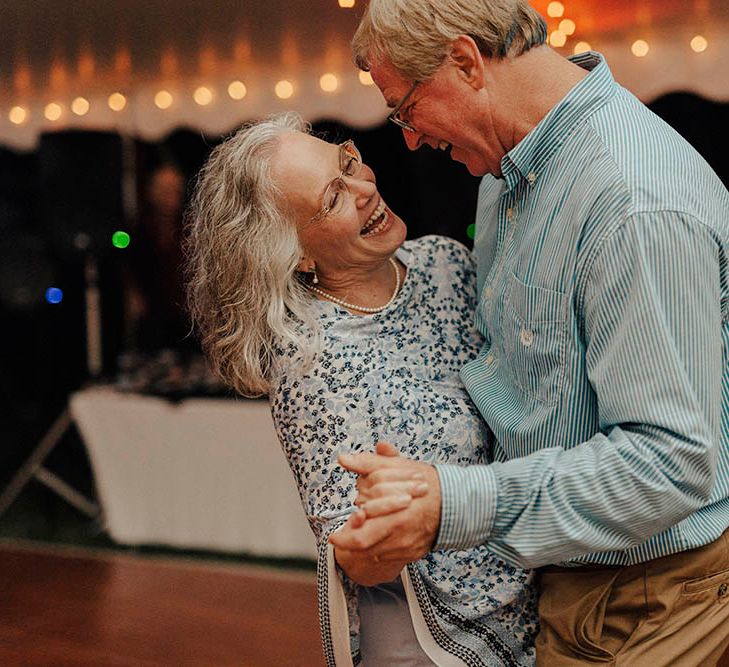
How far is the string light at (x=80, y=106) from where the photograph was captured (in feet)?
18.9

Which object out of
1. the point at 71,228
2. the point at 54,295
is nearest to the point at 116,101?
the point at 71,228

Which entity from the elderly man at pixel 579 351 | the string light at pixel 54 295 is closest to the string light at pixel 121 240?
the string light at pixel 54 295

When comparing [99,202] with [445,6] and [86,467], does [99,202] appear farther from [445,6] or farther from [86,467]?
[445,6]

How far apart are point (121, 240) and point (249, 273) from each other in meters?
4.17

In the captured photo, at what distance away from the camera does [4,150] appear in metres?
6.04

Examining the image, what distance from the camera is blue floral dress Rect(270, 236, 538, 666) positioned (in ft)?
5.78

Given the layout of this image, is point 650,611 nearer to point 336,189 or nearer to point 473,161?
point 473,161

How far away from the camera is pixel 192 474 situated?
5.02 m

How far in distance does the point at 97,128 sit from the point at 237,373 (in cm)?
424

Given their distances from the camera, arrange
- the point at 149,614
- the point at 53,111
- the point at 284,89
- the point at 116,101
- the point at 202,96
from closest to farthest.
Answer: the point at 149,614
the point at 284,89
the point at 202,96
the point at 116,101
the point at 53,111

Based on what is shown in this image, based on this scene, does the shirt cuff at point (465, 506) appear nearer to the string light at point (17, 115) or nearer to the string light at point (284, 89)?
the string light at point (284, 89)

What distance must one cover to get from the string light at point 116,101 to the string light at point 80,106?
14 cm

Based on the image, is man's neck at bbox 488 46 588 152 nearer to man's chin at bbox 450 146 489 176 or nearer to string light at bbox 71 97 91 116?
man's chin at bbox 450 146 489 176

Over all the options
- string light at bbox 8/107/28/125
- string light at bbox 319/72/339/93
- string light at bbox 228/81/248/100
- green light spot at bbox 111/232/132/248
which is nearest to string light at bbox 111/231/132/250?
green light spot at bbox 111/232/132/248
